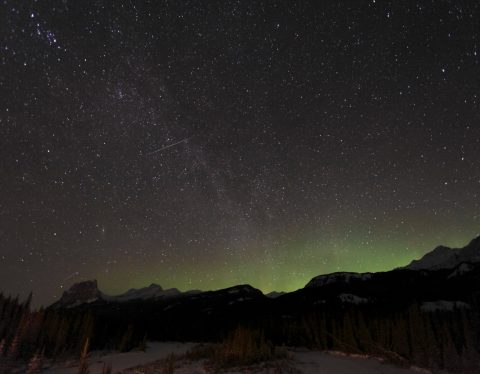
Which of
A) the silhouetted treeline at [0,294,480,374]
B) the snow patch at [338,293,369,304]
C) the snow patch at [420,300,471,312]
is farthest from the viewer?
the snow patch at [338,293,369,304]

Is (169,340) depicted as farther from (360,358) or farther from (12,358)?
(360,358)

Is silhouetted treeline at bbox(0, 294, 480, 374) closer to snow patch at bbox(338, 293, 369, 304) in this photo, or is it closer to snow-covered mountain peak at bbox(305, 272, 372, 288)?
snow patch at bbox(338, 293, 369, 304)

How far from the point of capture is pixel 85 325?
5988 cm

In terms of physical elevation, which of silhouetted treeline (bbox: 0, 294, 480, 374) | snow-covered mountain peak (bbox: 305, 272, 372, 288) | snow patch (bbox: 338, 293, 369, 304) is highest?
snow-covered mountain peak (bbox: 305, 272, 372, 288)

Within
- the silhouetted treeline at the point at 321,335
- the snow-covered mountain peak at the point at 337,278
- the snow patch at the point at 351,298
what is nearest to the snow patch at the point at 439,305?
the snow patch at the point at 351,298

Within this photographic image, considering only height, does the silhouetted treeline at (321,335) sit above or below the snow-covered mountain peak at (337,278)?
below

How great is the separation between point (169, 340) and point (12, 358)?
158 ft

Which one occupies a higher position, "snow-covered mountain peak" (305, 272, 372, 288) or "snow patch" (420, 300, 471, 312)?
"snow-covered mountain peak" (305, 272, 372, 288)

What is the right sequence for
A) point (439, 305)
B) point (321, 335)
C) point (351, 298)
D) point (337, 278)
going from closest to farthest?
point (321, 335) < point (439, 305) < point (351, 298) < point (337, 278)

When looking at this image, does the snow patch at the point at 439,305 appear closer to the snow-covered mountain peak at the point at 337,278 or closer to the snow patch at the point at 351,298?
the snow patch at the point at 351,298

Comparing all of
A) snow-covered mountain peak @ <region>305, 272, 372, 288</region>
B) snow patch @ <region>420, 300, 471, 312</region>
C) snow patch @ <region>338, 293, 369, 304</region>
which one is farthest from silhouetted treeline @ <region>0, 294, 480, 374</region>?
snow-covered mountain peak @ <region>305, 272, 372, 288</region>

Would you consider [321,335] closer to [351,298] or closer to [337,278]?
[351,298]

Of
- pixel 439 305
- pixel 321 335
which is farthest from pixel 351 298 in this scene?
pixel 321 335

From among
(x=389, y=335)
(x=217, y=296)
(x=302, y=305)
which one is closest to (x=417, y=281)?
(x=302, y=305)
